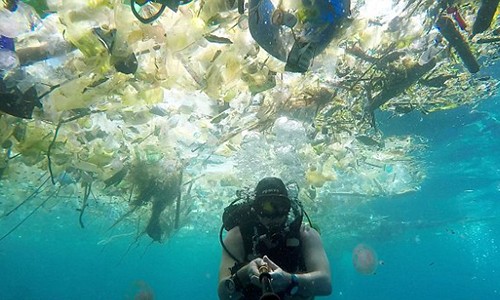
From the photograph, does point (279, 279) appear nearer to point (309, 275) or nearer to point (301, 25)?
point (309, 275)

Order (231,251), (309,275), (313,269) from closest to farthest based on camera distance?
(309,275), (313,269), (231,251)

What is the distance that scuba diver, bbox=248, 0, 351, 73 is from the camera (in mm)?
2836

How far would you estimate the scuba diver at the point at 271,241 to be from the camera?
3760mm

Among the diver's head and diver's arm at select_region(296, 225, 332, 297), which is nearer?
diver's arm at select_region(296, 225, 332, 297)

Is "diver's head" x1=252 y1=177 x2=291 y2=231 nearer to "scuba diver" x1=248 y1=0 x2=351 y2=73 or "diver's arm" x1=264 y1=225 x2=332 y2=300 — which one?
"diver's arm" x1=264 y1=225 x2=332 y2=300

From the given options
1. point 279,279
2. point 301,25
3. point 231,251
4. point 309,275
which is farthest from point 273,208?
point 301,25

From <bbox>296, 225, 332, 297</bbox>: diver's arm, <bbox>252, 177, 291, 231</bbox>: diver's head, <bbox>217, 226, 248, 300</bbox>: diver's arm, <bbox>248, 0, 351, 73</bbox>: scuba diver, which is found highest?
<bbox>248, 0, 351, 73</bbox>: scuba diver

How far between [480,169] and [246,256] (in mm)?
21312

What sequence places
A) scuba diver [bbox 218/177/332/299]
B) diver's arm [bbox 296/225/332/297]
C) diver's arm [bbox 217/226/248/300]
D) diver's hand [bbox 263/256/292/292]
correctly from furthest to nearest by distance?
diver's arm [bbox 217/226/248/300] < scuba diver [bbox 218/177/332/299] < diver's arm [bbox 296/225/332/297] < diver's hand [bbox 263/256/292/292]

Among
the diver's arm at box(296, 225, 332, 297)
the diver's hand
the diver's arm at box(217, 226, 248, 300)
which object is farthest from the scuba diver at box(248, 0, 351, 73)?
the diver's arm at box(217, 226, 248, 300)

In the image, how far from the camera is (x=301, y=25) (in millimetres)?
3150

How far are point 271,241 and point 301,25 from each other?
243 centimetres

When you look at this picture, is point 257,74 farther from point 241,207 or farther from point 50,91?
point 50,91

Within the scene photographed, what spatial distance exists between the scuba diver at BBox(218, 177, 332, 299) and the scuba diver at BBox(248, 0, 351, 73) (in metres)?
1.77
